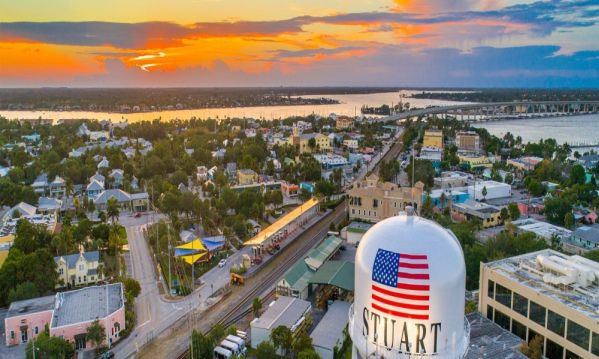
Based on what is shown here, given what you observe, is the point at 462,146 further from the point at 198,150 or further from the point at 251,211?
the point at 251,211

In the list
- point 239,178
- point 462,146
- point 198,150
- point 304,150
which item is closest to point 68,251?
point 239,178

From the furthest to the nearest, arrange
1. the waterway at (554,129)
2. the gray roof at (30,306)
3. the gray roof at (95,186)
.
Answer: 1. the waterway at (554,129)
2. the gray roof at (95,186)
3. the gray roof at (30,306)

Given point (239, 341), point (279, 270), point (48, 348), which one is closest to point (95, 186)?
point (279, 270)

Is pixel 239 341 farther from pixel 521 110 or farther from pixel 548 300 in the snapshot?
pixel 521 110

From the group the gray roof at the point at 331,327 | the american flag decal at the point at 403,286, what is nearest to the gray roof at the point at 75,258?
the gray roof at the point at 331,327

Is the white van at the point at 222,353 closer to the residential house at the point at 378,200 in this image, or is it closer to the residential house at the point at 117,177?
the residential house at the point at 378,200

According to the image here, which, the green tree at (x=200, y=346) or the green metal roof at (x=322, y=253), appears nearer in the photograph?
the green tree at (x=200, y=346)
